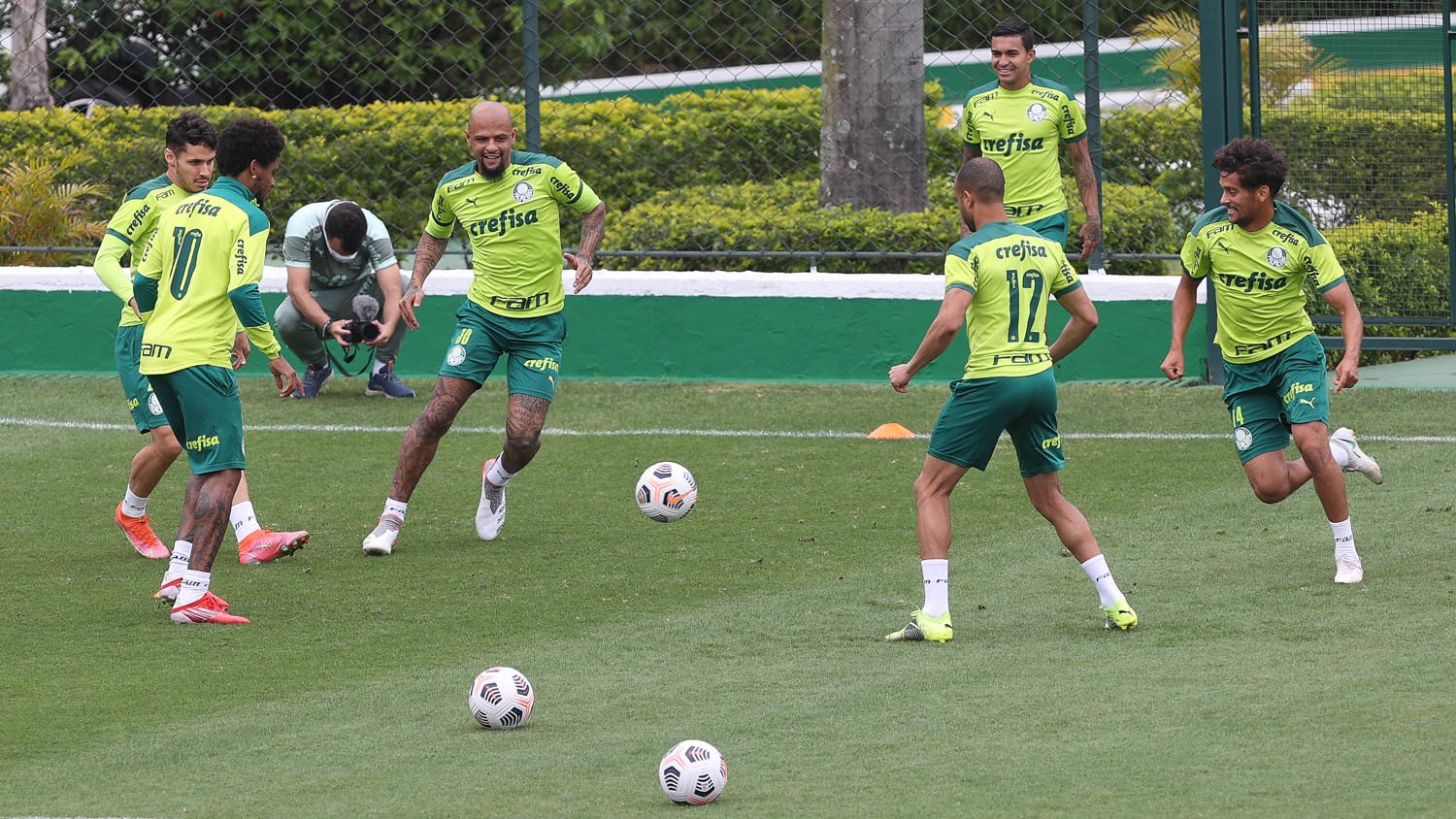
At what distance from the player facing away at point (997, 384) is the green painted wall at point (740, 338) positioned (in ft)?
19.5

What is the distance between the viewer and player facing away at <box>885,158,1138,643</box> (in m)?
6.99

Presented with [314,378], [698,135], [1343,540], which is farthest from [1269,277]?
[698,135]

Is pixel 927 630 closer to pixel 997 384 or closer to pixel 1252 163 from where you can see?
pixel 997 384

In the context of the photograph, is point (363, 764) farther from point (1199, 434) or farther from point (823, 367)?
point (823, 367)

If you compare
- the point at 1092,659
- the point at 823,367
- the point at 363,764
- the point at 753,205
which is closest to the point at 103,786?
the point at 363,764

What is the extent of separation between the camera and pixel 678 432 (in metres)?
11.9

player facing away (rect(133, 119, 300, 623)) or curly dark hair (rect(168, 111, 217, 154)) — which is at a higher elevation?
curly dark hair (rect(168, 111, 217, 154))

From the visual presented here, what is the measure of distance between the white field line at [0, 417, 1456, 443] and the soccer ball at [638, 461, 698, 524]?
324 cm

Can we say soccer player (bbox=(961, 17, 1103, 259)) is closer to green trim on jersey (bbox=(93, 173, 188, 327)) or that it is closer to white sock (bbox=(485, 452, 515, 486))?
white sock (bbox=(485, 452, 515, 486))

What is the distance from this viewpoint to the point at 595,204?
372 inches

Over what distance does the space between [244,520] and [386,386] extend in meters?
4.50

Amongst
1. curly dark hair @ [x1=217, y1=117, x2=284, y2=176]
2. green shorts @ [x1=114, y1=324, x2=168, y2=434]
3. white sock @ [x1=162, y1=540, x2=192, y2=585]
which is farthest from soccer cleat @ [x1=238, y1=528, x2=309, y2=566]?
curly dark hair @ [x1=217, y1=117, x2=284, y2=176]

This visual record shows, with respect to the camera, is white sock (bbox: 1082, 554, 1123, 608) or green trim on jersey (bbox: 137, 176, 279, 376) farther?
green trim on jersey (bbox: 137, 176, 279, 376)

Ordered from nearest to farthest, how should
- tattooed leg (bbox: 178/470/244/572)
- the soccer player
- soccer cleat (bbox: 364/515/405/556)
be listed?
tattooed leg (bbox: 178/470/244/572), soccer cleat (bbox: 364/515/405/556), the soccer player
